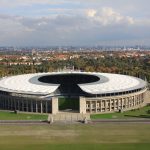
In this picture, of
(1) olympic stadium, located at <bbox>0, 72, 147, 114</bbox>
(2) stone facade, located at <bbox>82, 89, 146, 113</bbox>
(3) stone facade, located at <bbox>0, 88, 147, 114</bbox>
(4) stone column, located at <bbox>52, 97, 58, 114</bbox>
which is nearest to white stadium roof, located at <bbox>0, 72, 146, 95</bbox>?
(1) olympic stadium, located at <bbox>0, 72, 147, 114</bbox>

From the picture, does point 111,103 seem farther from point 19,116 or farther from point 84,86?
point 19,116

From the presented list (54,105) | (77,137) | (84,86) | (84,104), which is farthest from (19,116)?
(77,137)

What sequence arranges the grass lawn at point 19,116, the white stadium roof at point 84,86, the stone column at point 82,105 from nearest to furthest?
the grass lawn at point 19,116 < the stone column at point 82,105 < the white stadium roof at point 84,86

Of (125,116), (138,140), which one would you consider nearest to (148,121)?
(125,116)

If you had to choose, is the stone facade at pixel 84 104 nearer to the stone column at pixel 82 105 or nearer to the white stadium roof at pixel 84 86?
the stone column at pixel 82 105

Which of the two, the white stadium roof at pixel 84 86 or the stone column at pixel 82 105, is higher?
the white stadium roof at pixel 84 86

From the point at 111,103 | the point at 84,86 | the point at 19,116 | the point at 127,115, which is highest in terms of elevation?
the point at 84,86

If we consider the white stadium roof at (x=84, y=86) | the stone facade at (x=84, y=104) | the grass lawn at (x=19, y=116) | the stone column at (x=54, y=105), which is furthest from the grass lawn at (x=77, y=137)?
the white stadium roof at (x=84, y=86)

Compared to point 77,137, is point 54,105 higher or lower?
higher

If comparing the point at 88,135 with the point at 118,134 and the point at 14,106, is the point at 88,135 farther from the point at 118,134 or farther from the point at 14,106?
the point at 14,106
